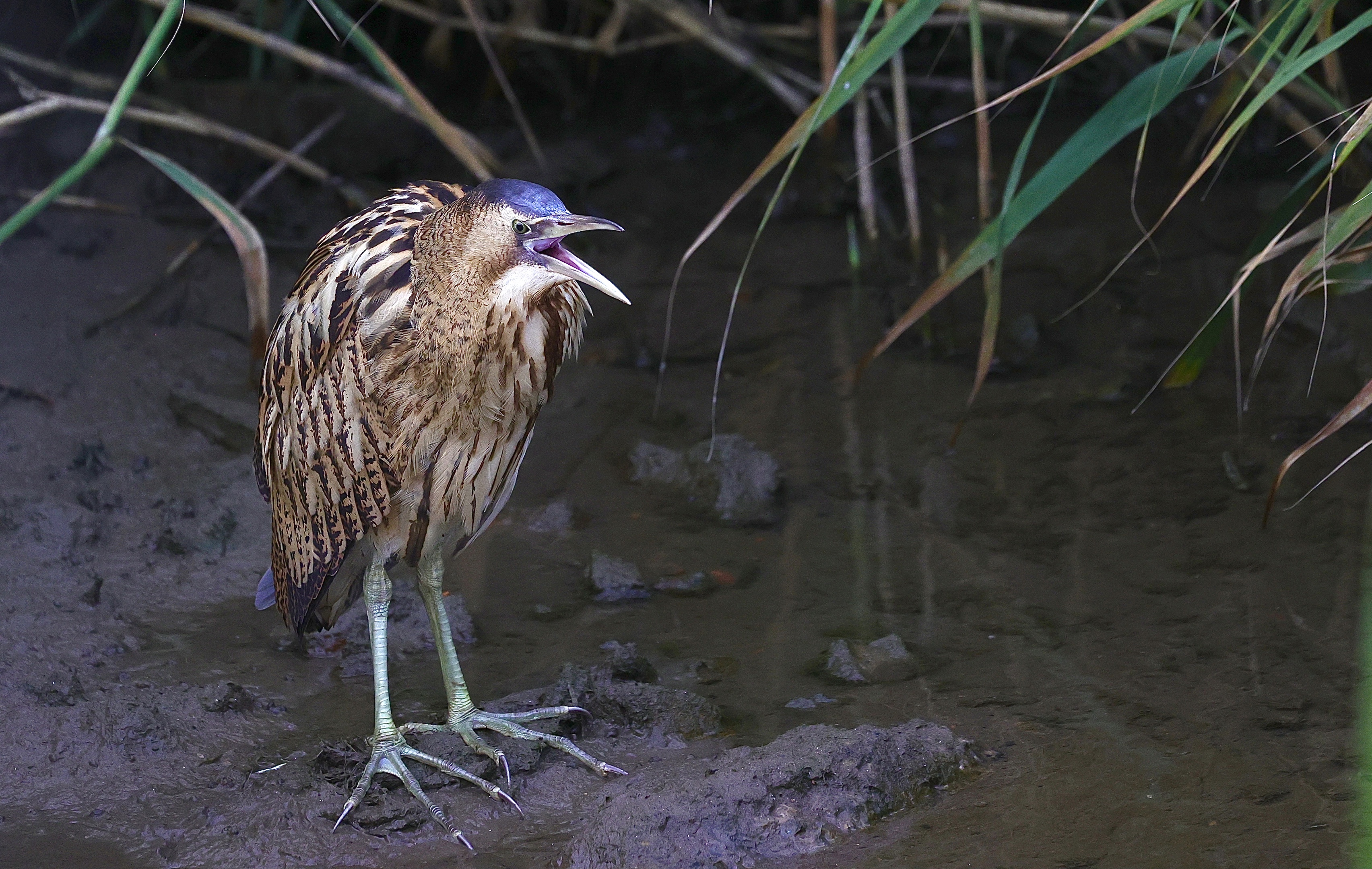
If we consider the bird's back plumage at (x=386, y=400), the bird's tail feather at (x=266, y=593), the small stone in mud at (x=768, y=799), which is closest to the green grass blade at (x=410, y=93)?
the bird's back plumage at (x=386, y=400)

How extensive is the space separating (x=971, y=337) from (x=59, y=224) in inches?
145

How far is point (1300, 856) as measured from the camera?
244cm

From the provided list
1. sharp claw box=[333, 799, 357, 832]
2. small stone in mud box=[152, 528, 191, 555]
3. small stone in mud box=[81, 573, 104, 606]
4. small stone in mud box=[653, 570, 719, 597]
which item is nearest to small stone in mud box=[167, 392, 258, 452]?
small stone in mud box=[152, 528, 191, 555]

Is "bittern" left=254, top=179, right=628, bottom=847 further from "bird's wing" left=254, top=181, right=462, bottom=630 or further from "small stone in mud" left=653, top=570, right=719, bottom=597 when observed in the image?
"small stone in mud" left=653, top=570, right=719, bottom=597

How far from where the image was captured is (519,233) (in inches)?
105

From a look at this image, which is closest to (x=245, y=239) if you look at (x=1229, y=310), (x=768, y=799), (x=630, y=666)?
(x=630, y=666)

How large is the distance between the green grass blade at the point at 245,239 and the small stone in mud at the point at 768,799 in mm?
1845

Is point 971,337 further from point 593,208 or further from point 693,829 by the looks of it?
point 693,829

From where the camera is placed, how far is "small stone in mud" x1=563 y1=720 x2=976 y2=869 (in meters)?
2.60

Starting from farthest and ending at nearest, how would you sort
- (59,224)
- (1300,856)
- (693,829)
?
1. (59,224)
2. (693,829)
3. (1300,856)

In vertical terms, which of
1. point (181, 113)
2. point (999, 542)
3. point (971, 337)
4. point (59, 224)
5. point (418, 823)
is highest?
point (181, 113)

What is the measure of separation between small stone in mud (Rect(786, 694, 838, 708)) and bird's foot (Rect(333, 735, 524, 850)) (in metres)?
0.70

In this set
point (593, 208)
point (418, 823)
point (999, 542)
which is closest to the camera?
point (418, 823)

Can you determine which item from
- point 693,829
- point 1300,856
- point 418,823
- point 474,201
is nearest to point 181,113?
point 474,201
